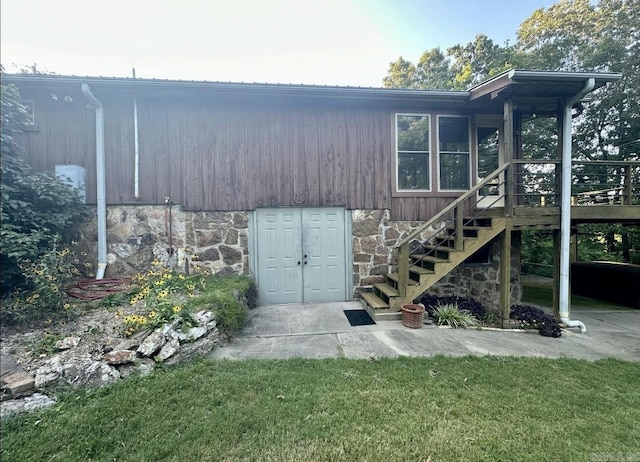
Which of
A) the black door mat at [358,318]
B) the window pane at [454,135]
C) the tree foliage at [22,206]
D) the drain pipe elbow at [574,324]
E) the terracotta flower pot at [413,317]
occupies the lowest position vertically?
the drain pipe elbow at [574,324]

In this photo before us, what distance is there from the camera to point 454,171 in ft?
20.0

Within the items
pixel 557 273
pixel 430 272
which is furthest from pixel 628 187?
pixel 430 272

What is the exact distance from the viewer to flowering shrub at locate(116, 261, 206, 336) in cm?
322

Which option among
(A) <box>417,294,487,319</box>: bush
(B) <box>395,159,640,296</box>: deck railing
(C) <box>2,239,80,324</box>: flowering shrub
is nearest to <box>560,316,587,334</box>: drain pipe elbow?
(A) <box>417,294,487,319</box>: bush

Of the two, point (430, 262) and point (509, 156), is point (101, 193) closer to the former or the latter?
point (430, 262)

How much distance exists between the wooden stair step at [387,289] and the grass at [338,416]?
1858 mm

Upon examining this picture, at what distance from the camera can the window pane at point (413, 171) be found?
598 cm

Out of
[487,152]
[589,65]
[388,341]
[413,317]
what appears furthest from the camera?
[589,65]

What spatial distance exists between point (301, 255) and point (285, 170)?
1.86 meters

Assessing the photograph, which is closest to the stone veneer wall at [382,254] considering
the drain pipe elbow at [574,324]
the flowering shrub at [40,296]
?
the drain pipe elbow at [574,324]

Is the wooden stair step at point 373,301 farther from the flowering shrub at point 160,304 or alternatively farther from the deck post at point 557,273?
the deck post at point 557,273

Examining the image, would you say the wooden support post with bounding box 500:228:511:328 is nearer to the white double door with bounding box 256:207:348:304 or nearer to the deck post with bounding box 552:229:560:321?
the deck post with bounding box 552:229:560:321

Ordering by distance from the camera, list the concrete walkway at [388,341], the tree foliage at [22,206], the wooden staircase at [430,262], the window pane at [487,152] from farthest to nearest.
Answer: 1. the window pane at [487,152]
2. the wooden staircase at [430,262]
3. the tree foliage at [22,206]
4. the concrete walkway at [388,341]

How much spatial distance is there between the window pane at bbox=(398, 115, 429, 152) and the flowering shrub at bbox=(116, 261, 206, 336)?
5.10 metres
